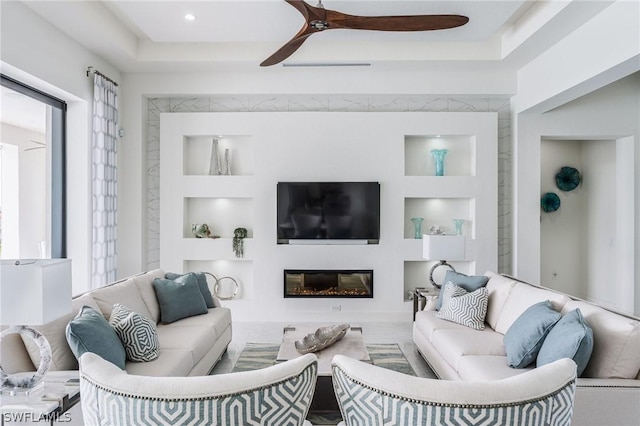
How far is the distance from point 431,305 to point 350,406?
9.14ft

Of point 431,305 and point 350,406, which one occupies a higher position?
point 350,406

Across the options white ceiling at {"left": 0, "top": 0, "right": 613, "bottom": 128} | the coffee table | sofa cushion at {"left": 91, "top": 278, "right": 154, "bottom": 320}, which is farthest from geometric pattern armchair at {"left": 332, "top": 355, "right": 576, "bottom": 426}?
white ceiling at {"left": 0, "top": 0, "right": 613, "bottom": 128}

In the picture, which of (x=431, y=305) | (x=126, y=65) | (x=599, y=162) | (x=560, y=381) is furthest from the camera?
(x=599, y=162)

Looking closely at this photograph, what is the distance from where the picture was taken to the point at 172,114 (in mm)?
5047

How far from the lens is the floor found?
137 inches

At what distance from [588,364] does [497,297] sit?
1.16 meters

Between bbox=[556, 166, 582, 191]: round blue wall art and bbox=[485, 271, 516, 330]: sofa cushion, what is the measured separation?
10.5 ft

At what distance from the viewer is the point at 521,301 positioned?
293cm

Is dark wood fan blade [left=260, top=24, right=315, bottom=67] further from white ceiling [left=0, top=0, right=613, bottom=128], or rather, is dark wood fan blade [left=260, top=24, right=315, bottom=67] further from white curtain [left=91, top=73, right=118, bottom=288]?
white curtain [left=91, top=73, right=118, bottom=288]

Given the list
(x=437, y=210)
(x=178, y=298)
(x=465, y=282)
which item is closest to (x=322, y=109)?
(x=437, y=210)

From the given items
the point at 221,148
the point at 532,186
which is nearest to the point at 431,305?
the point at 532,186

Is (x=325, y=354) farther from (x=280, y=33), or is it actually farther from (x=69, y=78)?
(x=69, y=78)

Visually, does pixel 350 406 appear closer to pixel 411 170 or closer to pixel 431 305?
pixel 431 305

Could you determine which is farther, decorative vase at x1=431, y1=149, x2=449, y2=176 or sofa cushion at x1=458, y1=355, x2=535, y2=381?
decorative vase at x1=431, y1=149, x2=449, y2=176
